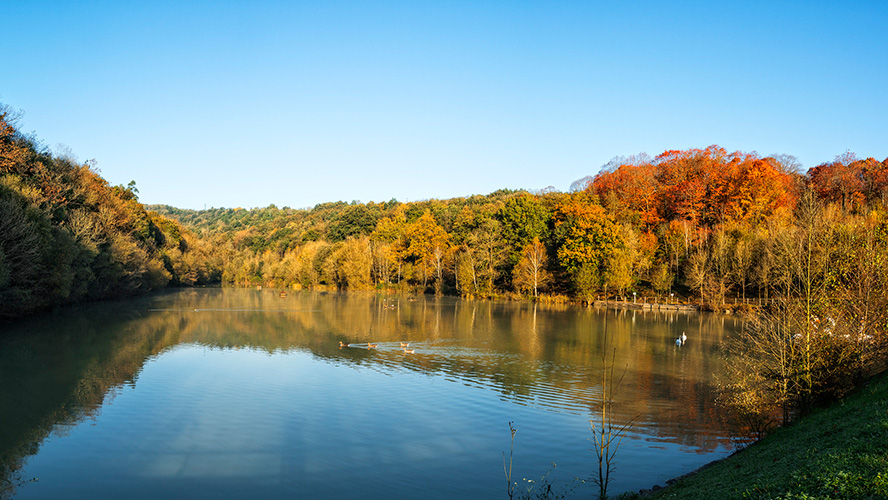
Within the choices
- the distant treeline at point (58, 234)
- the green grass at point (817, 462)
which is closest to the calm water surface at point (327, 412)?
the green grass at point (817, 462)

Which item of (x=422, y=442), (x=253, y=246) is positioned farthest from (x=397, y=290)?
(x=422, y=442)

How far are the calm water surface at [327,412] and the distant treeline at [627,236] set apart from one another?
84.5 ft

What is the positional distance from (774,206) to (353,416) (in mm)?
63618

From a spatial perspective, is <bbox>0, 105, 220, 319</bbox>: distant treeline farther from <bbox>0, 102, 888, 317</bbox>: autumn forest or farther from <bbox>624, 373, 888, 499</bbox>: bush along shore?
<bbox>624, 373, 888, 499</bbox>: bush along shore

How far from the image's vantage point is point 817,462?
25.1 ft

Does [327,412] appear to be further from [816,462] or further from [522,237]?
[522,237]

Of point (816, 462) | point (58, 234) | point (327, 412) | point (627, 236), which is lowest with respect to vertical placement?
point (327, 412)

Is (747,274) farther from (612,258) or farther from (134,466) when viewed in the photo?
(134,466)

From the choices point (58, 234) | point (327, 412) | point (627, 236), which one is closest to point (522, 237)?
point (627, 236)

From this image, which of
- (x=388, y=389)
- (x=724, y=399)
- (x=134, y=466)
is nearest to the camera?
(x=134, y=466)

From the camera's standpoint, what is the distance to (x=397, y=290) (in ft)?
283

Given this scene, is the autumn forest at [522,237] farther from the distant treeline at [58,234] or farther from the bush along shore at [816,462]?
the bush along shore at [816,462]

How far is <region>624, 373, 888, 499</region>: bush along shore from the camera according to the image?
6.65 meters

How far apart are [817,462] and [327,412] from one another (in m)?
12.8
